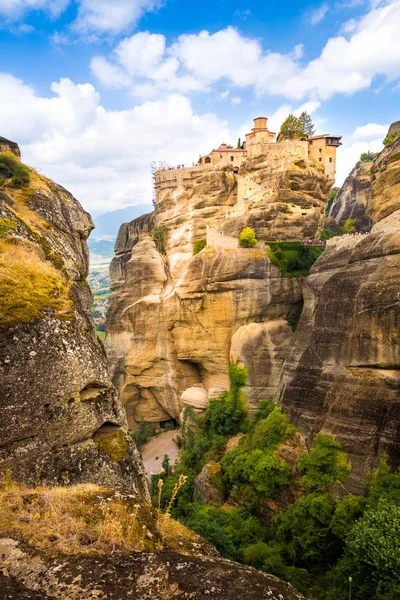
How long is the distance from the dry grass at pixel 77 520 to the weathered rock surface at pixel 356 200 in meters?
45.9

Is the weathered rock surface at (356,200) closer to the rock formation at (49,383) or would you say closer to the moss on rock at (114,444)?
the rock formation at (49,383)

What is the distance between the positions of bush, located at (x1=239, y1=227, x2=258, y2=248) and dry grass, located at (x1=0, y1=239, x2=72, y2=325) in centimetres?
2134

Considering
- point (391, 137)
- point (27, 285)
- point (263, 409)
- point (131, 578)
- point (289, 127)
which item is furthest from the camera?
point (289, 127)

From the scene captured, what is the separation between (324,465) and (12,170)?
17.5m

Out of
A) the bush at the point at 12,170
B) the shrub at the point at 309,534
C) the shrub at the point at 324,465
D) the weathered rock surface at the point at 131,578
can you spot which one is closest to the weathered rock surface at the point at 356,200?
the shrub at the point at 324,465

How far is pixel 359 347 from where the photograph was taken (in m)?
17.5

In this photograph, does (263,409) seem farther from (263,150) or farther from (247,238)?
(263,150)

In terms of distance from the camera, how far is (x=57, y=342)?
7141mm

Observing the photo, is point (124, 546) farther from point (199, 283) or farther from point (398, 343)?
point (199, 283)

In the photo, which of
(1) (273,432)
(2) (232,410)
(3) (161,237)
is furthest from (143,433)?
(3) (161,237)

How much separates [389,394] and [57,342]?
48.4 feet

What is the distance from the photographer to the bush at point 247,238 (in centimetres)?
2828

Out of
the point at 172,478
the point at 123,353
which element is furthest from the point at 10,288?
the point at 123,353

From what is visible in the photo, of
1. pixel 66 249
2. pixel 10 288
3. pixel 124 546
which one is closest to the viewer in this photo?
pixel 124 546
